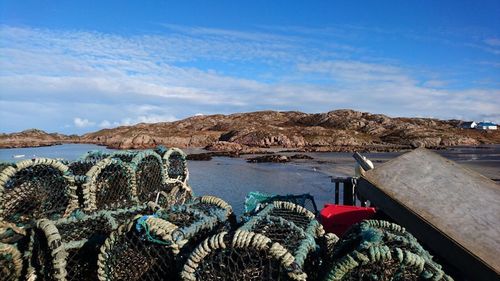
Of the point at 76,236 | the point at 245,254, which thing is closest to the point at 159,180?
the point at 76,236

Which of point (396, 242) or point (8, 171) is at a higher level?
point (8, 171)

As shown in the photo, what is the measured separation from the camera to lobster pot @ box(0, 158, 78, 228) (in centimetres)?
458

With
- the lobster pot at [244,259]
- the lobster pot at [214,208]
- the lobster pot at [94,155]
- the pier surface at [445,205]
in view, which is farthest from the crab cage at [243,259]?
the lobster pot at [94,155]

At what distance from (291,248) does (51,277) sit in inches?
78.6

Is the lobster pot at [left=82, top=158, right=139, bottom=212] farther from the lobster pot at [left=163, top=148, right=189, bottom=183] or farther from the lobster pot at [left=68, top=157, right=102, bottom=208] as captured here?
the lobster pot at [left=163, top=148, right=189, bottom=183]

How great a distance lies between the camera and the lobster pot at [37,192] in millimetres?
4582

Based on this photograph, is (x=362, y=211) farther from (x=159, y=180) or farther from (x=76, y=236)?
(x=76, y=236)

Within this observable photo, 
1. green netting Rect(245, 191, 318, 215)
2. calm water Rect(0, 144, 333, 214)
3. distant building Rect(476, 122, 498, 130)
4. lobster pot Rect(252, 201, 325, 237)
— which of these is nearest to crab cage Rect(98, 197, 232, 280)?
lobster pot Rect(252, 201, 325, 237)

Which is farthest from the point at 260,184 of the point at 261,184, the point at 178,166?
the point at 178,166

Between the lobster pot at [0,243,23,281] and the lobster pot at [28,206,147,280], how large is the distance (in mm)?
103

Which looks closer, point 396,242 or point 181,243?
Answer: point 396,242

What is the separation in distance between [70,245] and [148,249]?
2.64 feet

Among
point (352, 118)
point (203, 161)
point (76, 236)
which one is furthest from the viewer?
point (352, 118)

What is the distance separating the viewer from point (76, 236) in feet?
12.0
